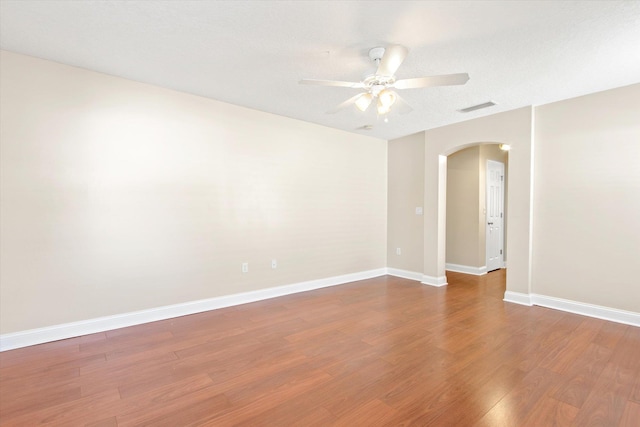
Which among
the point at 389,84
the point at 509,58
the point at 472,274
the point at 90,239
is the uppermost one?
the point at 509,58

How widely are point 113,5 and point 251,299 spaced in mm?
3378

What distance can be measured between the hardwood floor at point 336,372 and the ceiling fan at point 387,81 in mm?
2218

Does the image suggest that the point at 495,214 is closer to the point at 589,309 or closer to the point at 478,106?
the point at 589,309

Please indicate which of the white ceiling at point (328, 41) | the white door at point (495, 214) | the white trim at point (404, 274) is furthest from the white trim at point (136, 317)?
the white door at point (495, 214)

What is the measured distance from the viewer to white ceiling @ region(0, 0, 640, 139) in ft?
6.62

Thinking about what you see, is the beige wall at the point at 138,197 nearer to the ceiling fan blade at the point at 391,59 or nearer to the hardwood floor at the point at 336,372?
the hardwood floor at the point at 336,372

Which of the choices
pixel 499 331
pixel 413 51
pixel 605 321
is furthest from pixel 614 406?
pixel 413 51

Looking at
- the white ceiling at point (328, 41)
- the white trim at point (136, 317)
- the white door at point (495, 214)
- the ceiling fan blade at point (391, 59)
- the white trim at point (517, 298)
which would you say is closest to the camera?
the white ceiling at point (328, 41)

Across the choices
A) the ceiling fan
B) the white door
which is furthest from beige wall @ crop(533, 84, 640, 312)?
the ceiling fan

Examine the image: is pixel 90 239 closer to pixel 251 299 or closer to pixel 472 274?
pixel 251 299

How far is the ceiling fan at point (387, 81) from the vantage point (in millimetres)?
2168

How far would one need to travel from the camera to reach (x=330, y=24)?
7.11 feet

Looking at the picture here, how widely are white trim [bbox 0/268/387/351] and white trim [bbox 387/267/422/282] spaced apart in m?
1.63

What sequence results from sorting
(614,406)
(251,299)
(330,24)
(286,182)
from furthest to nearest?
1. (286,182)
2. (251,299)
3. (330,24)
4. (614,406)
